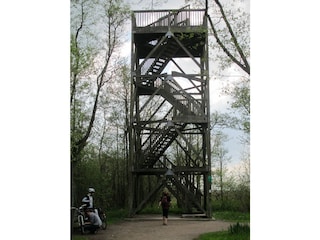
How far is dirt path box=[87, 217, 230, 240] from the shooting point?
499 centimetres

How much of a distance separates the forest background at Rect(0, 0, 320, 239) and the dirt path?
602mm

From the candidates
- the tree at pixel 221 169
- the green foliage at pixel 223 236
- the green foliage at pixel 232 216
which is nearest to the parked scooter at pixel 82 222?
the green foliage at pixel 223 236

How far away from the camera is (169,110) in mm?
6246

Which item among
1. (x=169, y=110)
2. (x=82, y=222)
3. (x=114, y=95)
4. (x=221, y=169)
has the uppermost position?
(x=114, y=95)

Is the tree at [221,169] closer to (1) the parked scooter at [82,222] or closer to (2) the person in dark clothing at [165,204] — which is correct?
(2) the person in dark clothing at [165,204]

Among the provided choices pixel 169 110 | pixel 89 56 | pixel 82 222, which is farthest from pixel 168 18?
pixel 82 222

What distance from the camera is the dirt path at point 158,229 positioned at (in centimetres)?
499

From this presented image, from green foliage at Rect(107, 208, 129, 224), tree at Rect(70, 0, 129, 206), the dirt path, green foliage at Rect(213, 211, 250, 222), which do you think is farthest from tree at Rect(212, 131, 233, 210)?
tree at Rect(70, 0, 129, 206)

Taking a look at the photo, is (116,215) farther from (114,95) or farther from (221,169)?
(114,95)
